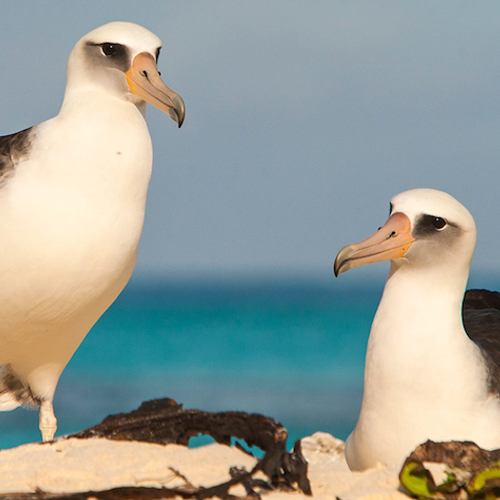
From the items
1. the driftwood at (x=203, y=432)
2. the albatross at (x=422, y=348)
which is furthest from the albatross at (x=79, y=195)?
the albatross at (x=422, y=348)

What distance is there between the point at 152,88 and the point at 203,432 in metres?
2.10

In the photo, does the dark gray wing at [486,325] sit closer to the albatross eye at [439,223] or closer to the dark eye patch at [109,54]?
the albatross eye at [439,223]

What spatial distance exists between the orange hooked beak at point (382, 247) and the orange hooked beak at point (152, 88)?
121 cm

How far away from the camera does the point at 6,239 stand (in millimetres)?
4102

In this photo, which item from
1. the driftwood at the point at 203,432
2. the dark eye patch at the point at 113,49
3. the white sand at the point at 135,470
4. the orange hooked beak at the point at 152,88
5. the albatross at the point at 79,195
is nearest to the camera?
the driftwood at the point at 203,432

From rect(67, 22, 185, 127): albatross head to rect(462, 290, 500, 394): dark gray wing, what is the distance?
207 cm

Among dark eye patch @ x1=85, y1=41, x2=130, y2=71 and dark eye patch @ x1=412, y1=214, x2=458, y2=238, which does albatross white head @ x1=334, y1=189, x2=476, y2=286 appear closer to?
dark eye patch @ x1=412, y1=214, x2=458, y2=238

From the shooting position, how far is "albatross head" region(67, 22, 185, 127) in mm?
4383

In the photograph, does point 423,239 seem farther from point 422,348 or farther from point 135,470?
point 135,470

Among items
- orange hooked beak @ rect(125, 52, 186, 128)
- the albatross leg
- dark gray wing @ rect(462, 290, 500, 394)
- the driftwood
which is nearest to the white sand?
the driftwood

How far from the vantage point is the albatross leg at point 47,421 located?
470 centimetres

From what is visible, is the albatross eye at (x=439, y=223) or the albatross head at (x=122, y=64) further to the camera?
the albatross head at (x=122, y=64)

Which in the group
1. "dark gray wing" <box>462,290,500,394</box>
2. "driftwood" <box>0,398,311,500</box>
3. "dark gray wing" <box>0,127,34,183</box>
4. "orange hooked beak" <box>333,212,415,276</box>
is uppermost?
"dark gray wing" <box>0,127,34,183</box>

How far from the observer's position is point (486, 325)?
14.0ft
